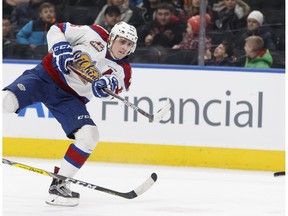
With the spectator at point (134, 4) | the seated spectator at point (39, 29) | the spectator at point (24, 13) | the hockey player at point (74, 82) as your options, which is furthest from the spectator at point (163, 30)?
the hockey player at point (74, 82)

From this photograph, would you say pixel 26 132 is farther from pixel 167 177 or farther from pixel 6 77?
pixel 167 177

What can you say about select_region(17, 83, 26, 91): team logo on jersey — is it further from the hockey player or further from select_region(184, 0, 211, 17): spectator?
select_region(184, 0, 211, 17): spectator

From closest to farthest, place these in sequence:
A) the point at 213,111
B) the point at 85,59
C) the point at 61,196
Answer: the point at 61,196, the point at 85,59, the point at 213,111

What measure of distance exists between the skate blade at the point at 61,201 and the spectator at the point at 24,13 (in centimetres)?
229

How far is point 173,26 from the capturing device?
6980 millimetres

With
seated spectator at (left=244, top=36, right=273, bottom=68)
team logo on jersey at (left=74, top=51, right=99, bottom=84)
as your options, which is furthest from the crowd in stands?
team logo on jersey at (left=74, top=51, right=99, bottom=84)

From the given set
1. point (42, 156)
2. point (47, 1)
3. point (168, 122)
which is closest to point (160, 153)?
point (168, 122)

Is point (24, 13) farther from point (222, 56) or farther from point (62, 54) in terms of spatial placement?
point (62, 54)

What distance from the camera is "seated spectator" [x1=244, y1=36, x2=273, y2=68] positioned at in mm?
6789

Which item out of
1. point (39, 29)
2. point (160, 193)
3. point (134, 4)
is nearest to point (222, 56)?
point (134, 4)

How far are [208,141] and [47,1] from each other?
159cm

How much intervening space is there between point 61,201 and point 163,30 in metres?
2.14

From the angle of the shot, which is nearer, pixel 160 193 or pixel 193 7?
pixel 160 193

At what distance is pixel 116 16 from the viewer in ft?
23.2
